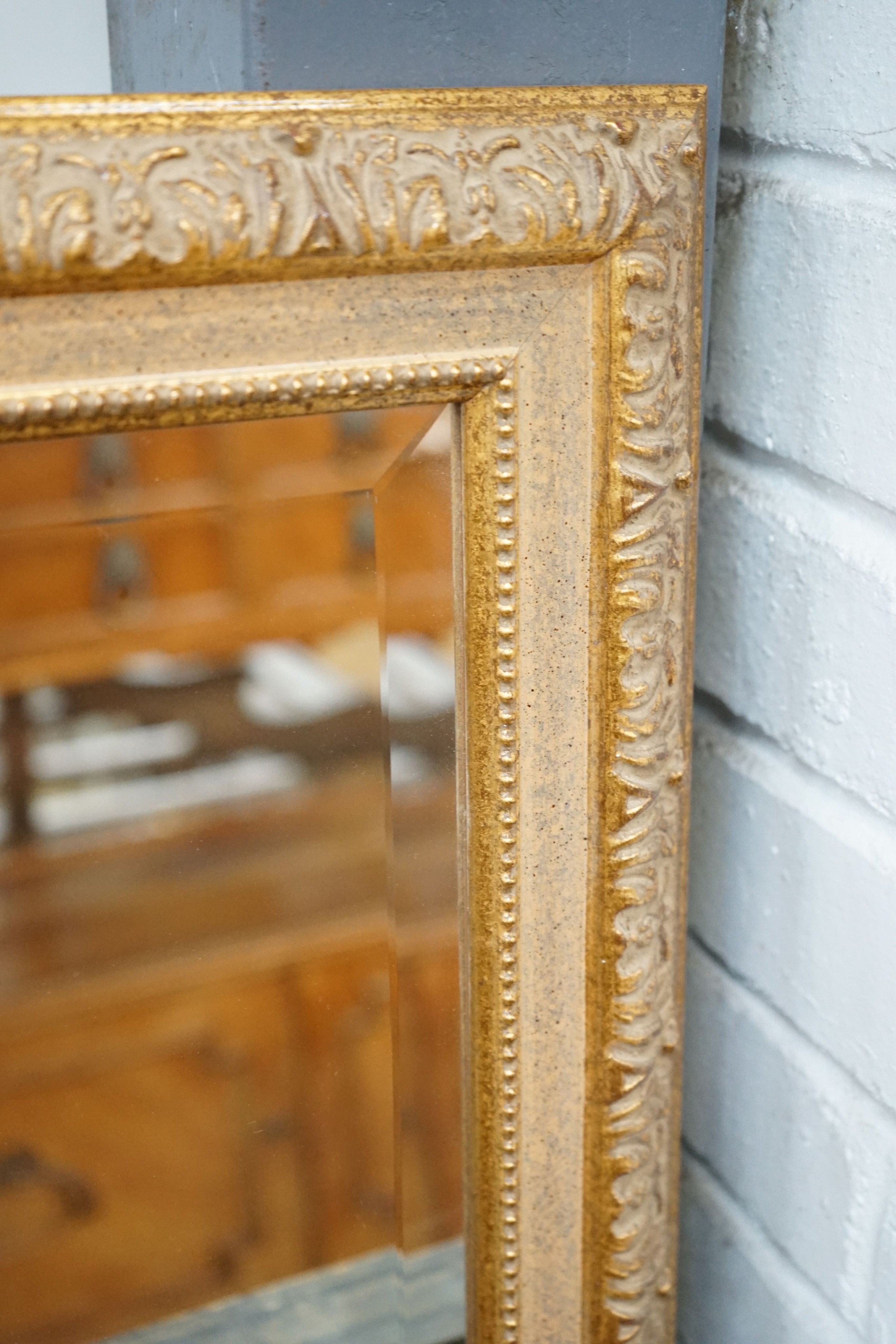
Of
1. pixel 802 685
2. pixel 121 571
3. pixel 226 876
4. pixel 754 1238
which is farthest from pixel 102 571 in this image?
pixel 754 1238

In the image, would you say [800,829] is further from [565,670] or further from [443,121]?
[443,121]

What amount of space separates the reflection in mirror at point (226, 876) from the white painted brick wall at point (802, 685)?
0.14 metres

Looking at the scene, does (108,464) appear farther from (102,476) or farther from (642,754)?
(642,754)

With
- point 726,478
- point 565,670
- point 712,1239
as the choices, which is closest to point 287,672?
point 565,670

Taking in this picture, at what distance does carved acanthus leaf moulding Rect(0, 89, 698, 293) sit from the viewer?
1.10ft

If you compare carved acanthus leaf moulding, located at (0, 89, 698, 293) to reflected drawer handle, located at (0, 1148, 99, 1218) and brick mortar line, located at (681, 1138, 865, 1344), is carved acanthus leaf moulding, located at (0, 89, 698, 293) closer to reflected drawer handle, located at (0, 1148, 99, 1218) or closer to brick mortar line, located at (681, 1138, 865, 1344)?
reflected drawer handle, located at (0, 1148, 99, 1218)

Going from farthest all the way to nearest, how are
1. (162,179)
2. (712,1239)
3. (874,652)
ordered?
(712,1239) < (874,652) < (162,179)

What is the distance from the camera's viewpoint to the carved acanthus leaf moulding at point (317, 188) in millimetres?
335

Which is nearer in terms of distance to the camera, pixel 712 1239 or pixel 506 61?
pixel 506 61

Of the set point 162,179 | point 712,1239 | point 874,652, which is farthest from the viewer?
point 712,1239

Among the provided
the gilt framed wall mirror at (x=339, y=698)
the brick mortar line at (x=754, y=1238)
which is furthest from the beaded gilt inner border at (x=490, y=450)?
the brick mortar line at (x=754, y=1238)

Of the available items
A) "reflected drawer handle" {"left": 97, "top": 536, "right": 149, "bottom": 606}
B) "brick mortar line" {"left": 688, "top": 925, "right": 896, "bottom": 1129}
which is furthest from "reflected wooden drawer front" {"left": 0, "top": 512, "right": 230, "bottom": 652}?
"brick mortar line" {"left": 688, "top": 925, "right": 896, "bottom": 1129}

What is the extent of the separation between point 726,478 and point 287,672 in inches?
Answer: 7.8

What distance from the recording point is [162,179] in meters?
0.34
